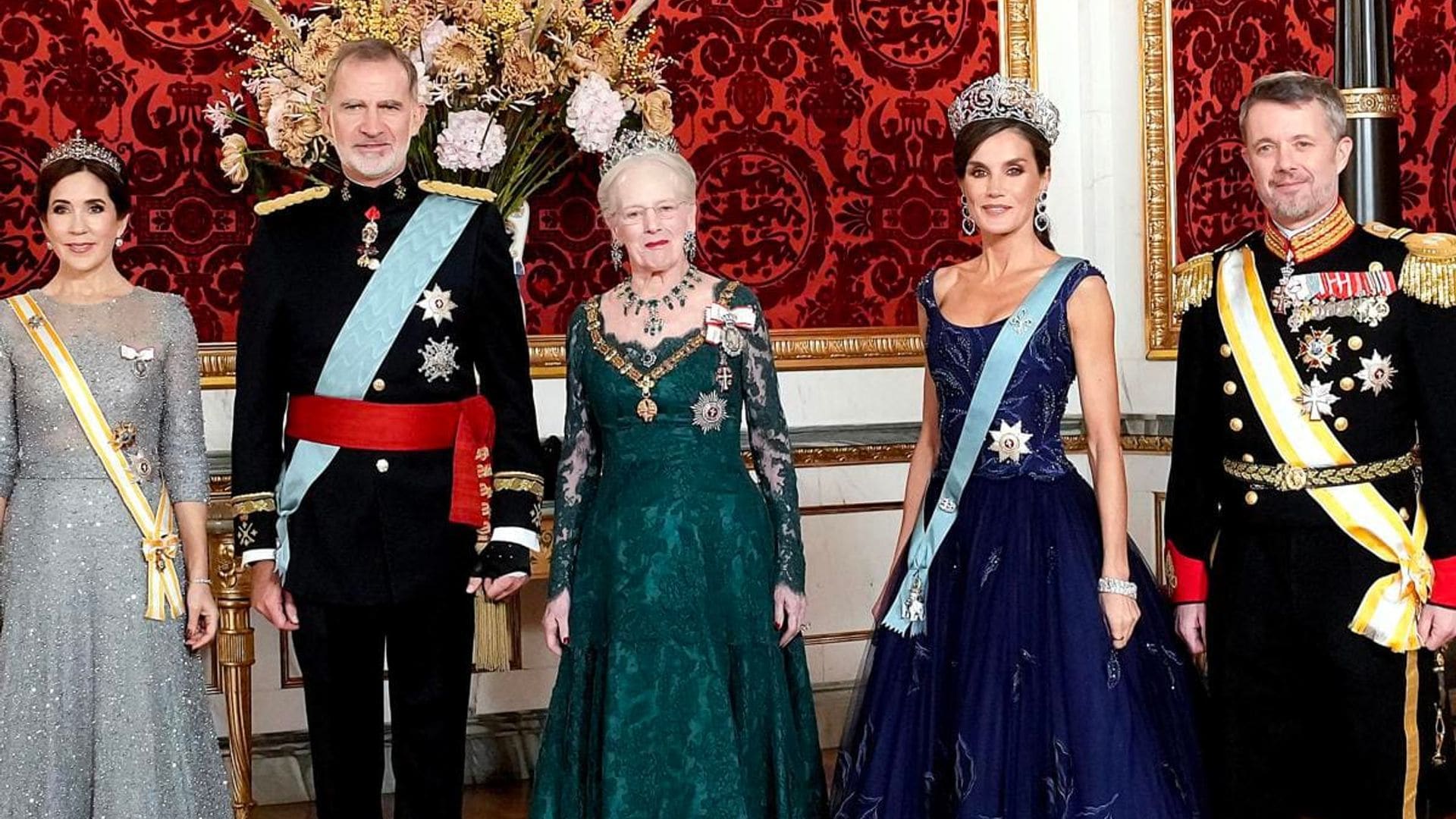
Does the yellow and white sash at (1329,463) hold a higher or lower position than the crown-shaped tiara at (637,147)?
lower

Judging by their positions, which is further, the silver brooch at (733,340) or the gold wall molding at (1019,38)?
the gold wall molding at (1019,38)

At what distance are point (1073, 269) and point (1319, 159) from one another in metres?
0.41

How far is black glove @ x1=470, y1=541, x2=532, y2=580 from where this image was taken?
2.66m

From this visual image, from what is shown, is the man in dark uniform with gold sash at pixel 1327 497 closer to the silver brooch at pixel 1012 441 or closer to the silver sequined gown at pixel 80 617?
the silver brooch at pixel 1012 441

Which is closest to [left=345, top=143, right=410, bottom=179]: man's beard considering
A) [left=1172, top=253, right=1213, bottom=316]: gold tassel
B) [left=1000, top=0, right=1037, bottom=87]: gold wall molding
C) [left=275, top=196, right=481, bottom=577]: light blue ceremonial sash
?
[left=275, top=196, right=481, bottom=577]: light blue ceremonial sash

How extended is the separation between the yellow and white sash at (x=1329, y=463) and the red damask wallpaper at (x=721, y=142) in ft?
6.12

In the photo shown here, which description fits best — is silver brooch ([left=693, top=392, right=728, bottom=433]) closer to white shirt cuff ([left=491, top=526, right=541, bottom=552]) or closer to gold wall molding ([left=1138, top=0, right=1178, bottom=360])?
white shirt cuff ([left=491, top=526, right=541, bottom=552])

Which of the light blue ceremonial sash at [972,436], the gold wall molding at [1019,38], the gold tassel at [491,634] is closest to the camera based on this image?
the light blue ceremonial sash at [972,436]

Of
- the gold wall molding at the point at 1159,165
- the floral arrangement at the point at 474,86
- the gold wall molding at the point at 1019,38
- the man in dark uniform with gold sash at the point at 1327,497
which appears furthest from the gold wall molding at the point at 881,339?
the man in dark uniform with gold sash at the point at 1327,497

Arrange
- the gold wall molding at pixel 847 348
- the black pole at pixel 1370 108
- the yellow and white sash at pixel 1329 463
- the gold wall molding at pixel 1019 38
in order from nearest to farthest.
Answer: the yellow and white sash at pixel 1329 463 → the black pole at pixel 1370 108 → the gold wall molding at pixel 847 348 → the gold wall molding at pixel 1019 38

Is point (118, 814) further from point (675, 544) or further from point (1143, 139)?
point (1143, 139)

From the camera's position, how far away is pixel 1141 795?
2678 millimetres

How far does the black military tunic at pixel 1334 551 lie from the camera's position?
262cm

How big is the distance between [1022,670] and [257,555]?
1.17m
